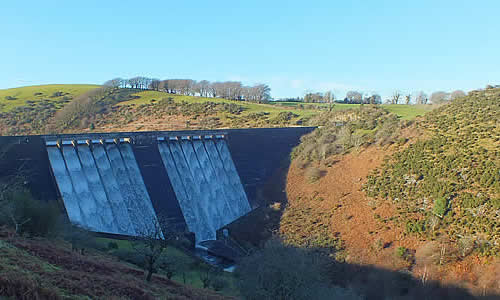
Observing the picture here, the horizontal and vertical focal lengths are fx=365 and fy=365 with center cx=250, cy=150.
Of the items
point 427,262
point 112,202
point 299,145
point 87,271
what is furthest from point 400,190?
point 87,271

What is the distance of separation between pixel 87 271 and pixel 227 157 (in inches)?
1083

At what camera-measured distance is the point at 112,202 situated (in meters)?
27.6

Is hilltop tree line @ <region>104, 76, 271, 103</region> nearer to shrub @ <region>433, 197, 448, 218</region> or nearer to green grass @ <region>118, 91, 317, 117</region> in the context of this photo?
green grass @ <region>118, 91, 317, 117</region>

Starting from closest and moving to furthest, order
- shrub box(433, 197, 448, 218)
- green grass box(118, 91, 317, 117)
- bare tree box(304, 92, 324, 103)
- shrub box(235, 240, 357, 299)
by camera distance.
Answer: shrub box(235, 240, 357, 299) < shrub box(433, 197, 448, 218) < green grass box(118, 91, 317, 117) < bare tree box(304, 92, 324, 103)

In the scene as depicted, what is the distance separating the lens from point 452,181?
3089 centimetres

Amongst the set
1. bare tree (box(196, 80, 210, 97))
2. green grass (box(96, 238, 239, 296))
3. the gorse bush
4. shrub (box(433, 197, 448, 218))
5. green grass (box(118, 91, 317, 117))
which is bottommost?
green grass (box(96, 238, 239, 296))

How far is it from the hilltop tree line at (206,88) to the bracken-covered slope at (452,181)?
51.6 m

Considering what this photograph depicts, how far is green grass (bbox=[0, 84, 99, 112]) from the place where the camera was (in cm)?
6419

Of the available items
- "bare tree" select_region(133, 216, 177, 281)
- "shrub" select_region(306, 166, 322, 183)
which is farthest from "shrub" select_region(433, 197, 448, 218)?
"bare tree" select_region(133, 216, 177, 281)

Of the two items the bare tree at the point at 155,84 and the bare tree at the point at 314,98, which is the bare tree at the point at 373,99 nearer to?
the bare tree at the point at 314,98

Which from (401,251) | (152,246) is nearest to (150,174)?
(152,246)

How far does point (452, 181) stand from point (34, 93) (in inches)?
2930

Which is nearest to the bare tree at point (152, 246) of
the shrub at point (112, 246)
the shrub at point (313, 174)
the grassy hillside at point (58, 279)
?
the grassy hillside at point (58, 279)

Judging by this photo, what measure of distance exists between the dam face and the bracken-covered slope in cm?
1367
